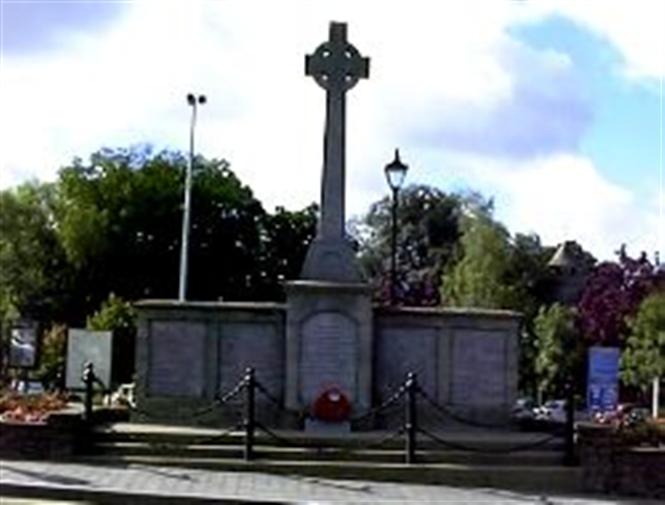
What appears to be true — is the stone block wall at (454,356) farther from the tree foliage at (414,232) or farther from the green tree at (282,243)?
the tree foliage at (414,232)

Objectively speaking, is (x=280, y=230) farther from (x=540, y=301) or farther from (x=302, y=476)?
(x=302, y=476)

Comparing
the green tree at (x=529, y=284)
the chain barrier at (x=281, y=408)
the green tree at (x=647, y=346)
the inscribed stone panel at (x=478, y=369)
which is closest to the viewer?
the chain barrier at (x=281, y=408)

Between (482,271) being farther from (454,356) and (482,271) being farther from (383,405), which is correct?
Answer: (383,405)

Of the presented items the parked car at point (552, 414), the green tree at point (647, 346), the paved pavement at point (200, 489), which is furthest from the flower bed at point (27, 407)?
the green tree at point (647, 346)

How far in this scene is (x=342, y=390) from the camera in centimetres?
2577

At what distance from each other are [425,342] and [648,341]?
4581 cm

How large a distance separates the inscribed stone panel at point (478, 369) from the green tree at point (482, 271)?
5242 centimetres

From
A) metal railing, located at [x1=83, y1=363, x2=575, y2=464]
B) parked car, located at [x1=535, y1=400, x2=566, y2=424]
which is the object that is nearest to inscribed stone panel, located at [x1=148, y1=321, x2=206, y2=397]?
metal railing, located at [x1=83, y1=363, x2=575, y2=464]

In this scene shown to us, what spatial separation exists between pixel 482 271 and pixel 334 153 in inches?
2217

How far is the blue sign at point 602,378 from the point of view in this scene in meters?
31.1

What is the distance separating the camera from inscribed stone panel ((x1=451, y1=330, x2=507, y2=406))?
2636 cm

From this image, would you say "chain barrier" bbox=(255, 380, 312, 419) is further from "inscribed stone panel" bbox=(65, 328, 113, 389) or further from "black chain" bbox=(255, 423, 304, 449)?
"inscribed stone panel" bbox=(65, 328, 113, 389)

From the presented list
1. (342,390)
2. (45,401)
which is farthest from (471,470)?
(45,401)

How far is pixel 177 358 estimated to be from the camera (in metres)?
26.3
